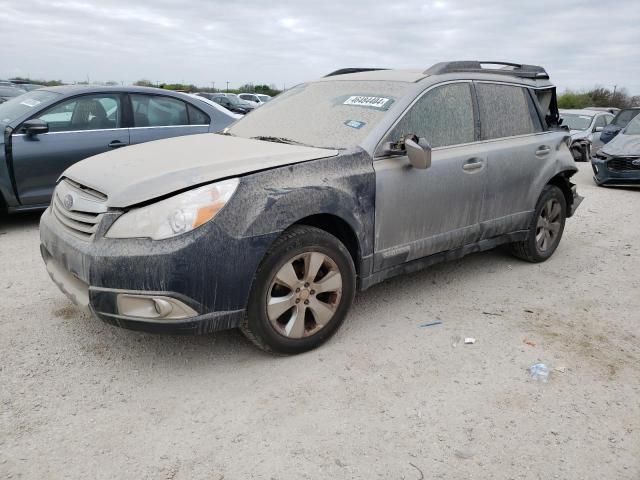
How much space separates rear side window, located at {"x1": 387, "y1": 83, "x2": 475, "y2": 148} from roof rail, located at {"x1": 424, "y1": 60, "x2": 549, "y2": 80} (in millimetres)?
152

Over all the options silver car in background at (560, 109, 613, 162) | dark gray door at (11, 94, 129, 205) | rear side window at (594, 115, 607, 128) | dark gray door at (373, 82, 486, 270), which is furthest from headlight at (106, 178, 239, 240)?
rear side window at (594, 115, 607, 128)

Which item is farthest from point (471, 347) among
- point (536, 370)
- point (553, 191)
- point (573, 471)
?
point (553, 191)

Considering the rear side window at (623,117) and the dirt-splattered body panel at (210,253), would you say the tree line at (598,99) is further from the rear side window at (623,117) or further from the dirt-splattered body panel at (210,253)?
the dirt-splattered body panel at (210,253)

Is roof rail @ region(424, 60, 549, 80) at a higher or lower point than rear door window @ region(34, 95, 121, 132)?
higher

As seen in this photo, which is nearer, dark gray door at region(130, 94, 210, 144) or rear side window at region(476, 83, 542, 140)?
rear side window at region(476, 83, 542, 140)

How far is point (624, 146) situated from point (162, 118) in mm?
8262

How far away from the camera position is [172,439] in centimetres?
250

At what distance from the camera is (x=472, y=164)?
4.09 metres

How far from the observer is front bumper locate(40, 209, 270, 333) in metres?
2.69

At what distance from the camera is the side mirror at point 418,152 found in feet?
11.2

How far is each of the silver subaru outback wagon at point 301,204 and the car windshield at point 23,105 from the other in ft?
9.30

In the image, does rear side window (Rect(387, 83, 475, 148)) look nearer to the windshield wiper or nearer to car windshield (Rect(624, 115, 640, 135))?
the windshield wiper

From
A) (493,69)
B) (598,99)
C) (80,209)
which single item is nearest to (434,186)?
(493,69)

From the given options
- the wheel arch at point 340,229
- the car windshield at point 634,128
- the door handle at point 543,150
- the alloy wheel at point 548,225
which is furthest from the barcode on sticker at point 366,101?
the car windshield at point 634,128
